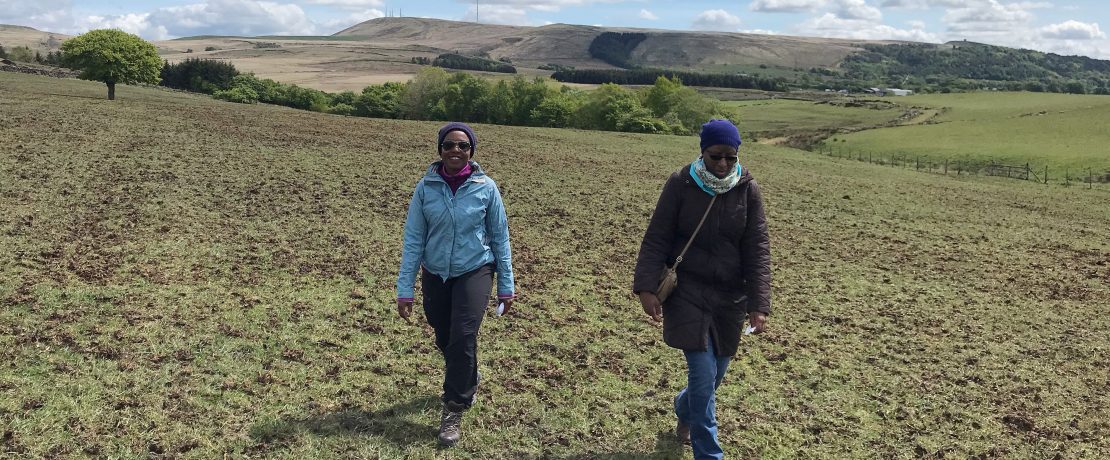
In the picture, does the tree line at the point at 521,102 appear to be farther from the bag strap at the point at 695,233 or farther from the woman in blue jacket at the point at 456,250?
the bag strap at the point at 695,233

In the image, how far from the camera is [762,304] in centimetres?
Answer: 525

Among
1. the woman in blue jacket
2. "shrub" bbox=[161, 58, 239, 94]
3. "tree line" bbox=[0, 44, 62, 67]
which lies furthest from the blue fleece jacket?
"tree line" bbox=[0, 44, 62, 67]

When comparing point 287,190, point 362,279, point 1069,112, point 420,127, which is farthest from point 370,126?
point 1069,112

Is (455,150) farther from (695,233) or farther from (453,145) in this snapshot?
(695,233)

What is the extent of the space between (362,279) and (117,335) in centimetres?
389

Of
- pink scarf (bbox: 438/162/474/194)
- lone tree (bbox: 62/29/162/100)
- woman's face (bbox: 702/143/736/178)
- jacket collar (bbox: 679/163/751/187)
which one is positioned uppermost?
lone tree (bbox: 62/29/162/100)

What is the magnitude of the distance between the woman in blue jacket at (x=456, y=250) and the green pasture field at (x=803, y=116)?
83.7 m

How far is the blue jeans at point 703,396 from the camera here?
206 inches

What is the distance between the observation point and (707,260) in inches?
203

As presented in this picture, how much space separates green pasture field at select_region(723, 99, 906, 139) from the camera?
3701 inches

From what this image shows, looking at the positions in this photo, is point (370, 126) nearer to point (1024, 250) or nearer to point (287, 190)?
point (287, 190)

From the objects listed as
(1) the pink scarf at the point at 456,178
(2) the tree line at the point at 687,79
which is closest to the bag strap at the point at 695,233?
(1) the pink scarf at the point at 456,178

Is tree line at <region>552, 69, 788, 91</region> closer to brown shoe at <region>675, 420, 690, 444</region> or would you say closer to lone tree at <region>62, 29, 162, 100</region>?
lone tree at <region>62, 29, 162, 100</region>

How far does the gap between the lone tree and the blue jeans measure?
44.4m
